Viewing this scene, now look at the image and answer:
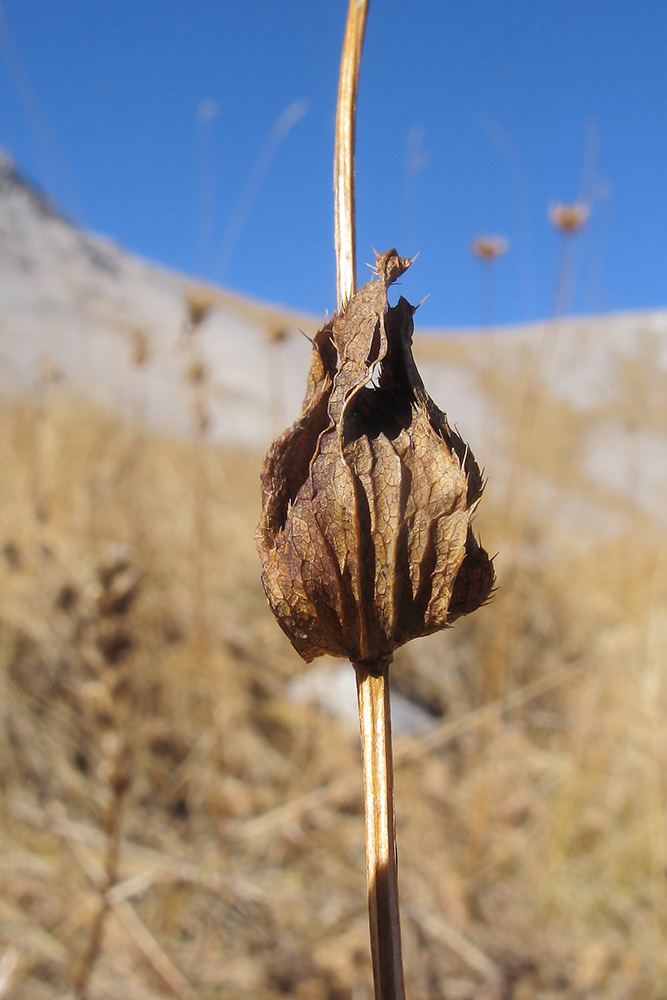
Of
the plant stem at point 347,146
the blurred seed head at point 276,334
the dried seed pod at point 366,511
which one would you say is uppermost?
the blurred seed head at point 276,334

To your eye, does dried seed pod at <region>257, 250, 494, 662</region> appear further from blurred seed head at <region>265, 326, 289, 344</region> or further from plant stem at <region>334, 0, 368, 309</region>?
blurred seed head at <region>265, 326, 289, 344</region>

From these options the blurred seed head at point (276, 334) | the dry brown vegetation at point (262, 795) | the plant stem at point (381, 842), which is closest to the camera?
the plant stem at point (381, 842)

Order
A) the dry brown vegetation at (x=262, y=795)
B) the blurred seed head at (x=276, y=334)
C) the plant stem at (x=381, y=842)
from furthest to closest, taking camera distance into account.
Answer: the blurred seed head at (x=276, y=334) < the dry brown vegetation at (x=262, y=795) < the plant stem at (x=381, y=842)

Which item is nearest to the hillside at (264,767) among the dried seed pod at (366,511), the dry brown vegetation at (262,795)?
the dry brown vegetation at (262,795)

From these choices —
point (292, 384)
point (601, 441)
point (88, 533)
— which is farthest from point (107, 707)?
point (601, 441)

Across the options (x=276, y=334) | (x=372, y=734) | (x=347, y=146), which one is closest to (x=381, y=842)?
(x=372, y=734)

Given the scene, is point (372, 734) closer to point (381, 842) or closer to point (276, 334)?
point (381, 842)

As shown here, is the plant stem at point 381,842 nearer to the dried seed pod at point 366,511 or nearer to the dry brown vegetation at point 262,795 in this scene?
the dried seed pod at point 366,511
